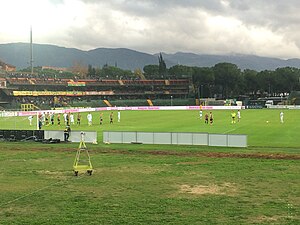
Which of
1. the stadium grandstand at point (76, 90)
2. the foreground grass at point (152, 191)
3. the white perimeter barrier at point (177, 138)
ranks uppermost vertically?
the stadium grandstand at point (76, 90)

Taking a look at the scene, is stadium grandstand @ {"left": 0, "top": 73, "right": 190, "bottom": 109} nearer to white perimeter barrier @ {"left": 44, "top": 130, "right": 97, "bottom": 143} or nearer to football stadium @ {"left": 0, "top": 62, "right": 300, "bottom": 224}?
white perimeter barrier @ {"left": 44, "top": 130, "right": 97, "bottom": 143}

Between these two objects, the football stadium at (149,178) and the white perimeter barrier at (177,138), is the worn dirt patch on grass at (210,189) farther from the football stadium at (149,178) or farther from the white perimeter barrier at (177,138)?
the white perimeter barrier at (177,138)

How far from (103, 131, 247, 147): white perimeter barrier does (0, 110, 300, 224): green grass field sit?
1.32m

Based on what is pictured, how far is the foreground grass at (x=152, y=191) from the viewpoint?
13.9 metres

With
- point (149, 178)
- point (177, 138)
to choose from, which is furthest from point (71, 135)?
point (149, 178)

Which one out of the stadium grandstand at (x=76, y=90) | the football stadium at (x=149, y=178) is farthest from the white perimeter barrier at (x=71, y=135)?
the stadium grandstand at (x=76, y=90)

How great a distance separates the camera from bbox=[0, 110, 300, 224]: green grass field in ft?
46.0

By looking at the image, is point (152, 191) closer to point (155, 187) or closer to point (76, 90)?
point (155, 187)

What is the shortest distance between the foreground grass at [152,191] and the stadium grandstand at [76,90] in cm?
9237

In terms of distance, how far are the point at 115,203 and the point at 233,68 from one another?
18095cm

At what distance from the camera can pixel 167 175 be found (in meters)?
21.6

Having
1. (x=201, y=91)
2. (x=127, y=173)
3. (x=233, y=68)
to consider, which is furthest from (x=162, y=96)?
(x=127, y=173)

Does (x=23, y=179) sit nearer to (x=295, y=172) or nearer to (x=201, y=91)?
(x=295, y=172)

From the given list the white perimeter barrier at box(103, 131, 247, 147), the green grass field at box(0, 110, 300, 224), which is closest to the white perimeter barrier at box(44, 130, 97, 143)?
the white perimeter barrier at box(103, 131, 247, 147)
